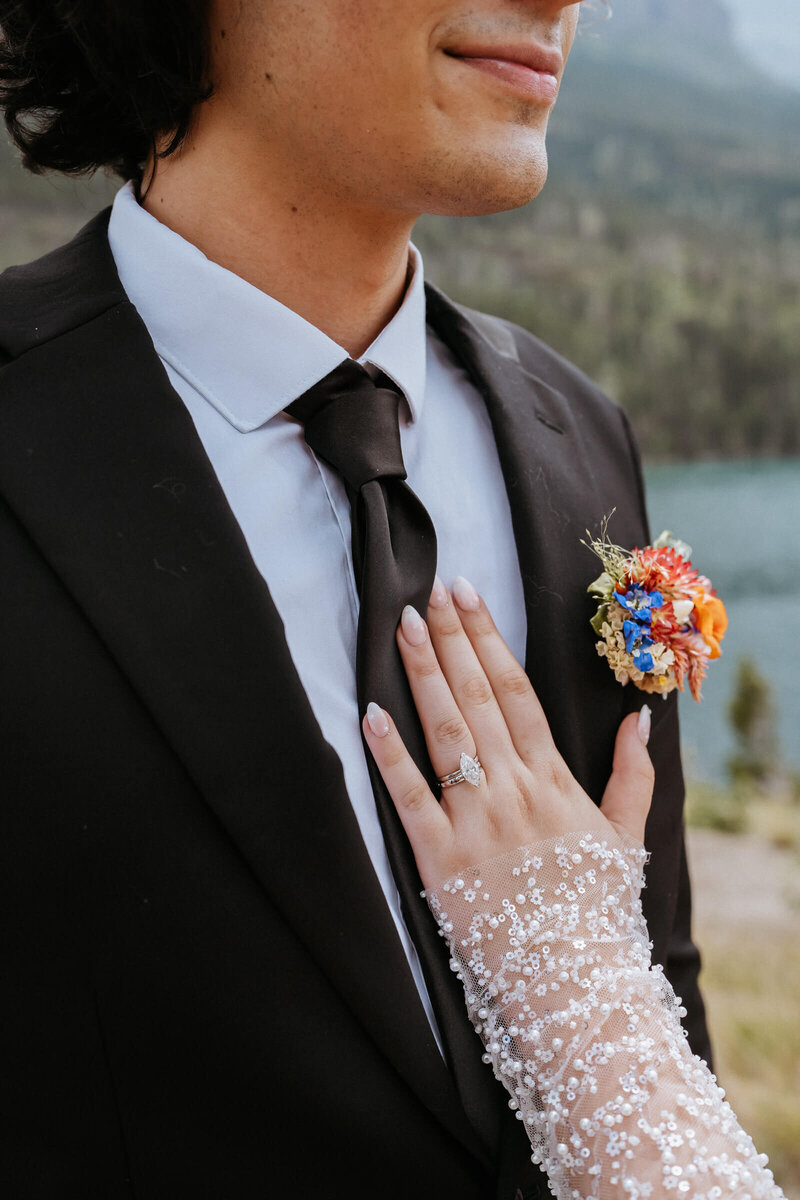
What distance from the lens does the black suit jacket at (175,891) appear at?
99 cm

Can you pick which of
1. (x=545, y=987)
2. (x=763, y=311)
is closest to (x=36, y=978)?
(x=545, y=987)

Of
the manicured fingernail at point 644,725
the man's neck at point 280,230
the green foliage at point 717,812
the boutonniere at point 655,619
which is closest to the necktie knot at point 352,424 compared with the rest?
the man's neck at point 280,230

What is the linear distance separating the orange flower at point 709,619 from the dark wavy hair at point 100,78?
3.41 ft

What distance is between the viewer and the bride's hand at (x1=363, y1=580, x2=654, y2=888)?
1136 mm

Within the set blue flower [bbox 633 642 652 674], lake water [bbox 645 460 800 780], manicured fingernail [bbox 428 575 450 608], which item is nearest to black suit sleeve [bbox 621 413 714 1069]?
blue flower [bbox 633 642 652 674]

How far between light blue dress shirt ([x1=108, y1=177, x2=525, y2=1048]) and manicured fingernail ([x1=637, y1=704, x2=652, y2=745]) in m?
0.22

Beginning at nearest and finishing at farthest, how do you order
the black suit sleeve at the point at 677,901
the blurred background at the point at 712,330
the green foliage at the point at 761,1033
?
the black suit sleeve at the point at 677,901 → the green foliage at the point at 761,1033 → the blurred background at the point at 712,330

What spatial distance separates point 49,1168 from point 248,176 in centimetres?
125

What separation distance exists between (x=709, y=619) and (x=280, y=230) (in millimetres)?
871

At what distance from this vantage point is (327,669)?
46.4 inches

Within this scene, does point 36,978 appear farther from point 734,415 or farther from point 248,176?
point 734,415

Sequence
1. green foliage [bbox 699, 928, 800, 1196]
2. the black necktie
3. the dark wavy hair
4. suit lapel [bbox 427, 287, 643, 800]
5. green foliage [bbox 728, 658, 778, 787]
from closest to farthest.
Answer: the black necktie
the dark wavy hair
suit lapel [bbox 427, 287, 643, 800]
green foliage [bbox 699, 928, 800, 1196]
green foliage [bbox 728, 658, 778, 787]

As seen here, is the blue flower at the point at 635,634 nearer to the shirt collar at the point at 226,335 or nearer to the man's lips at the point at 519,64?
the shirt collar at the point at 226,335

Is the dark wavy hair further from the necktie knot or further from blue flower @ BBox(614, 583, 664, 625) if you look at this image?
blue flower @ BBox(614, 583, 664, 625)
